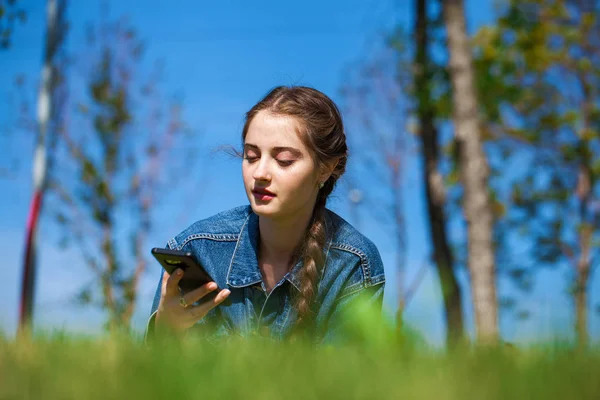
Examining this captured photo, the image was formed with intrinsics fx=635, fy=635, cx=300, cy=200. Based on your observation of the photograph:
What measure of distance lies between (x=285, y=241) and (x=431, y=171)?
6.79 metres

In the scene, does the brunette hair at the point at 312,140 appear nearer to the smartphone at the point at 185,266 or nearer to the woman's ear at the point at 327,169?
the woman's ear at the point at 327,169

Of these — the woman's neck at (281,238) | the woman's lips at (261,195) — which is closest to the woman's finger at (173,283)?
the woman's lips at (261,195)

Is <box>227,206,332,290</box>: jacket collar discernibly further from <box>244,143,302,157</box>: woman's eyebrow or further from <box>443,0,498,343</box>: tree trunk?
<box>443,0,498,343</box>: tree trunk

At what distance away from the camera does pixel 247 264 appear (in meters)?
3.28

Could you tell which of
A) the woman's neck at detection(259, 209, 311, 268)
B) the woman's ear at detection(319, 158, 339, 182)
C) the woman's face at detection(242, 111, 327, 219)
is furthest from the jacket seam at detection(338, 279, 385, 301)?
the woman's ear at detection(319, 158, 339, 182)

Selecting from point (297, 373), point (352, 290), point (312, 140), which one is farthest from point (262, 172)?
point (297, 373)

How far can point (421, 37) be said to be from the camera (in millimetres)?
10031

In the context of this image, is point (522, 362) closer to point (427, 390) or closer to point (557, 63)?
point (427, 390)

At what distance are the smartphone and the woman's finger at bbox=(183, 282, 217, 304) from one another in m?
0.03

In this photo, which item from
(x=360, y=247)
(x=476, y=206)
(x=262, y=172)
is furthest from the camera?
(x=476, y=206)

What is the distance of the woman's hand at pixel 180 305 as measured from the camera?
263cm

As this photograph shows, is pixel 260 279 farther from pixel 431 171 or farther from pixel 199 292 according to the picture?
pixel 431 171

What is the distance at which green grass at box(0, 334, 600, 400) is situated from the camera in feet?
2.56

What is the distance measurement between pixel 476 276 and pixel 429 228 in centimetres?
188
